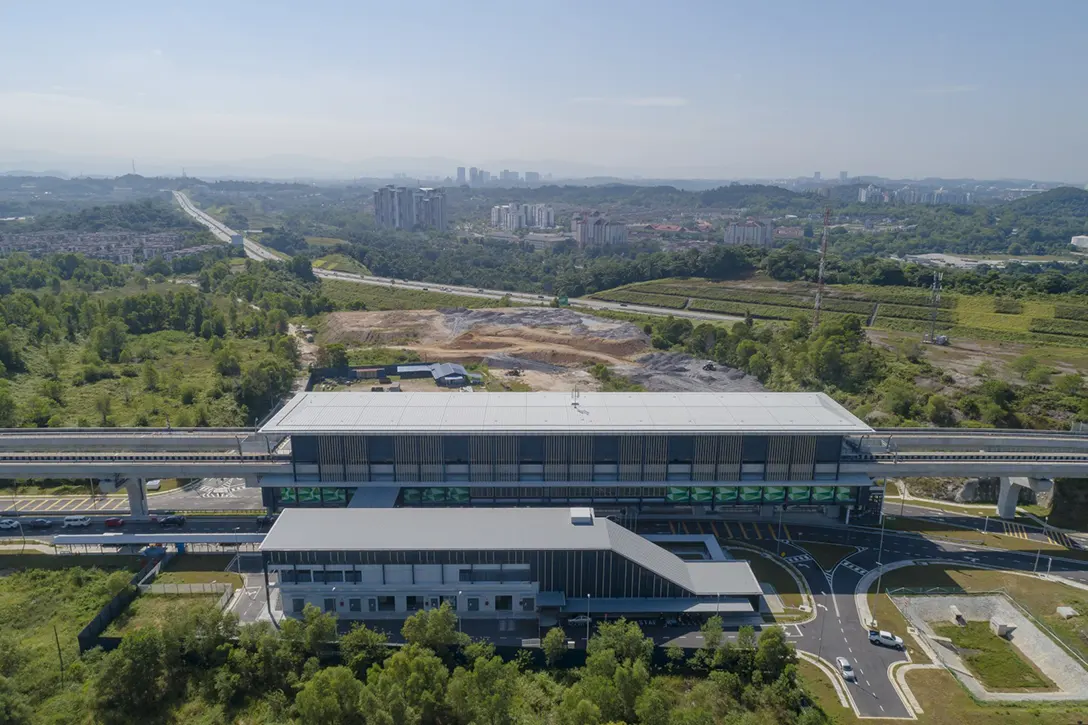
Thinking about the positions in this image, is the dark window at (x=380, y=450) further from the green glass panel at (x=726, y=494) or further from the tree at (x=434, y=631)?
the green glass panel at (x=726, y=494)

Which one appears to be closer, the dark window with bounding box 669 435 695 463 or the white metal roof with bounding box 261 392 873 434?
the white metal roof with bounding box 261 392 873 434

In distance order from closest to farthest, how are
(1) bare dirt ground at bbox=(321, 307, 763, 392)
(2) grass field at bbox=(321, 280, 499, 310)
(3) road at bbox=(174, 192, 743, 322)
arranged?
(1) bare dirt ground at bbox=(321, 307, 763, 392) → (3) road at bbox=(174, 192, 743, 322) → (2) grass field at bbox=(321, 280, 499, 310)

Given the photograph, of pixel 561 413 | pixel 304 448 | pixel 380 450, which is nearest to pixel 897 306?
pixel 561 413

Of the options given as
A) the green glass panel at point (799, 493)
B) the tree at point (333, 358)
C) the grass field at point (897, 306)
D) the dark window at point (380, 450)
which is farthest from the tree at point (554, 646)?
the grass field at point (897, 306)

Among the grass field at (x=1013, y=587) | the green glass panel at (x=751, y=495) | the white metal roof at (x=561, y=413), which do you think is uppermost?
the white metal roof at (x=561, y=413)

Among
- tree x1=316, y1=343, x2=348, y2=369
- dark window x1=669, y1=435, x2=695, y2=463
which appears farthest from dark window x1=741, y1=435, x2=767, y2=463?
tree x1=316, y1=343, x2=348, y2=369

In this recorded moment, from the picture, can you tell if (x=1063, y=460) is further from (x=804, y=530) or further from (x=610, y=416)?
(x=610, y=416)

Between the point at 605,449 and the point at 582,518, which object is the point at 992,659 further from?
the point at 605,449

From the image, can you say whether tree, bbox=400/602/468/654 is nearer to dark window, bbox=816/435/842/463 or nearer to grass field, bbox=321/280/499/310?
dark window, bbox=816/435/842/463
